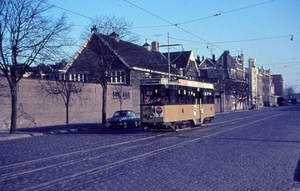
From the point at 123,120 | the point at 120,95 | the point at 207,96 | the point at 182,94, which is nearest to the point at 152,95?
the point at 182,94

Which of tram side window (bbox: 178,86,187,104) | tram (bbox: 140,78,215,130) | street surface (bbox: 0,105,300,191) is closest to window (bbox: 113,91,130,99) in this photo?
tram (bbox: 140,78,215,130)

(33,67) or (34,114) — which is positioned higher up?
(33,67)

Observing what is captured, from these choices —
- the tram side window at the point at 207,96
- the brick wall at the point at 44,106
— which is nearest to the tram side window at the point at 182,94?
the tram side window at the point at 207,96

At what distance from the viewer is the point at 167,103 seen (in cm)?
2466

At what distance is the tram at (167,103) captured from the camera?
24.6 meters

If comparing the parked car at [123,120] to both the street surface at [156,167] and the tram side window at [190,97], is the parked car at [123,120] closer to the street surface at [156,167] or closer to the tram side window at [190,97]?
the tram side window at [190,97]

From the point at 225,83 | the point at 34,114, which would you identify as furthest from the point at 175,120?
the point at 225,83

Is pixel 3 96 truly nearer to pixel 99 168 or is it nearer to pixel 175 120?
pixel 175 120

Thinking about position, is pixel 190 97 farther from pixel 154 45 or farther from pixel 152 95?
pixel 154 45

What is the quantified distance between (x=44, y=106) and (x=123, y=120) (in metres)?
7.73

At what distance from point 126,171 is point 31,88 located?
924 inches

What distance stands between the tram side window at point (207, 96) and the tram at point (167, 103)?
2.29 meters

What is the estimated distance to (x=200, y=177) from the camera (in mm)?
10406

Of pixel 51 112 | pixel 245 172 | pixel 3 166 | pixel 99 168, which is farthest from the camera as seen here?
pixel 51 112
